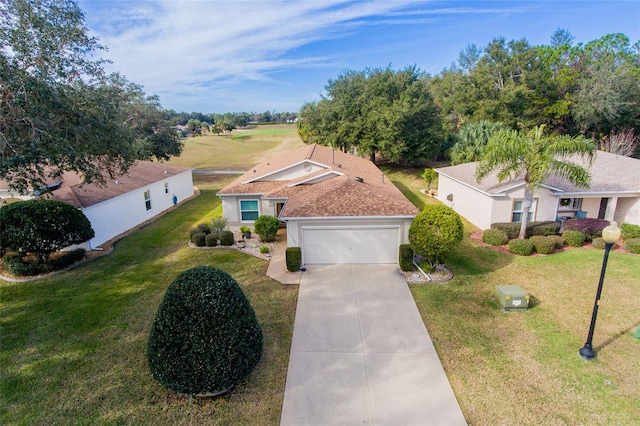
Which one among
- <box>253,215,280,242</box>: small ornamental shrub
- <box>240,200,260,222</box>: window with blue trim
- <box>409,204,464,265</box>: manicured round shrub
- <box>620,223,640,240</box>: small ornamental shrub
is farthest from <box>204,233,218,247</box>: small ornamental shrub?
<box>620,223,640,240</box>: small ornamental shrub

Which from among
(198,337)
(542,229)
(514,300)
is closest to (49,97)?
(198,337)

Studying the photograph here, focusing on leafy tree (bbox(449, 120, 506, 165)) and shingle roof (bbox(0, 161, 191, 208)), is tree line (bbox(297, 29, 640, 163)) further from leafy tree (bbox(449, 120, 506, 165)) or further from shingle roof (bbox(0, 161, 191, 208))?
shingle roof (bbox(0, 161, 191, 208))

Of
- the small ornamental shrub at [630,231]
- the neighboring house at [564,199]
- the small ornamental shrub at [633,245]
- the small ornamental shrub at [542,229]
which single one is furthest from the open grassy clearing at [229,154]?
the small ornamental shrub at [633,245]

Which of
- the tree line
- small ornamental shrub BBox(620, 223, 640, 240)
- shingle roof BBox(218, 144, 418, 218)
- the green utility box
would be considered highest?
the tree line

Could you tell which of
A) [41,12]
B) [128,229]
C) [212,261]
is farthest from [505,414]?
[128,229]

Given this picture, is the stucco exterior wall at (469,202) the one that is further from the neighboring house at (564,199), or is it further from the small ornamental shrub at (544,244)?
the small ornamental shrub at (544,244)

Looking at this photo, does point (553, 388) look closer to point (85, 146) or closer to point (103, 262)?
point (85, 146)

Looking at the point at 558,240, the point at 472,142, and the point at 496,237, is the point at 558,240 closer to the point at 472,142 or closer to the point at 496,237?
the point at 496,237
